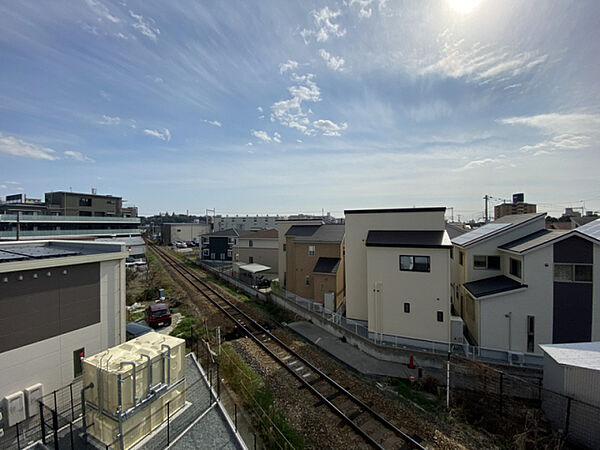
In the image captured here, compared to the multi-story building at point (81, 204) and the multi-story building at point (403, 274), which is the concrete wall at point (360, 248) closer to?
the multi-story building at point (403, 274)

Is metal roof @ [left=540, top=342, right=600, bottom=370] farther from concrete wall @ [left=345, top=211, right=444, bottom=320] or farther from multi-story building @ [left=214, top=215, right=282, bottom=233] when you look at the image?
multi-story building @ [left=214, top=215, right=282, bottom=233]

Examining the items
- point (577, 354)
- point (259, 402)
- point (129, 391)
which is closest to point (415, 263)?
Answer: point (577, 354)

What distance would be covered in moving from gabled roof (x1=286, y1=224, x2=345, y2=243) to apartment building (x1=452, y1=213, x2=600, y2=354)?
1016 centimetres

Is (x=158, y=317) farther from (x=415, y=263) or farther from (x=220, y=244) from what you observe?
(x=220, y=244)

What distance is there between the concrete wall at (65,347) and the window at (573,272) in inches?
762

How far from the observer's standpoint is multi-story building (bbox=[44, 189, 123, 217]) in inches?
1677

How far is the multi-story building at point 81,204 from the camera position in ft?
140

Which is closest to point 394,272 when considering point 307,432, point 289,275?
point 307,432

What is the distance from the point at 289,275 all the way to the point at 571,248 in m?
17.9

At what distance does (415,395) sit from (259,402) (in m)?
6.27

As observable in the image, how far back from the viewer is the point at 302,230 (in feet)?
82.6

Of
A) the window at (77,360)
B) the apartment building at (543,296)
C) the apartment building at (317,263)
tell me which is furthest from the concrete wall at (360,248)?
the window at (77,360)

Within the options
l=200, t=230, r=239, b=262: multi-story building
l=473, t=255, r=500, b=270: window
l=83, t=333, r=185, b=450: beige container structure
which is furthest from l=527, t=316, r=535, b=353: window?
l=200, t=230, r=239, b=262: multi-story building

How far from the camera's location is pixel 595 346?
33.6 ft
